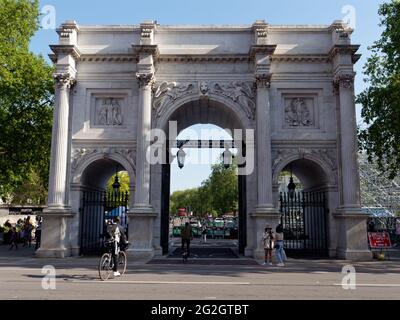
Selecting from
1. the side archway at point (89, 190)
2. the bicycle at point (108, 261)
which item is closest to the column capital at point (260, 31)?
the side archway at point (89, 190)

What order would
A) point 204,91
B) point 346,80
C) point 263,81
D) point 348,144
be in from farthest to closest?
point 204,91
point 263,81
point 346,80
point 348,144

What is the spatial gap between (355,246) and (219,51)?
12423 millimetres

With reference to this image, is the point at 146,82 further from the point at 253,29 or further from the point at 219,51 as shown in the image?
the point at 253,29

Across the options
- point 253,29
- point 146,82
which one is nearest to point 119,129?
point 146,82

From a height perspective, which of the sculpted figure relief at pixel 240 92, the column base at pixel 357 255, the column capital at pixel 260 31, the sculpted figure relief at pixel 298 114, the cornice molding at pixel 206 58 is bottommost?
the column base at pixel 357 255

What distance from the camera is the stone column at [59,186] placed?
20719 mm

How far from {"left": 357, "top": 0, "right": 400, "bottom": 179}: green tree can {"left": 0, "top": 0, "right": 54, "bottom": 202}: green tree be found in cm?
2227

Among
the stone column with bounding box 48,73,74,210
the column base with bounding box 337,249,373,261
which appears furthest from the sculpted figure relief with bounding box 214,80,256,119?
the column base with bounding box 337,249,373,261

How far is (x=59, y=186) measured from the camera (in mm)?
21375

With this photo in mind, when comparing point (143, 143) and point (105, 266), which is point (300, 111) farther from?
point (105, 266)

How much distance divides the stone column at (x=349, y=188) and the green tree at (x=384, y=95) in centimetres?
478

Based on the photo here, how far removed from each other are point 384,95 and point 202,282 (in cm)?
1999

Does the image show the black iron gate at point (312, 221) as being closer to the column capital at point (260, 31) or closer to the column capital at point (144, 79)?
the column capital at point (260, 31)

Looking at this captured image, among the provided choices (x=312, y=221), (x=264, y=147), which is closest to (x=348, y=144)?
(x=264, y=147)
